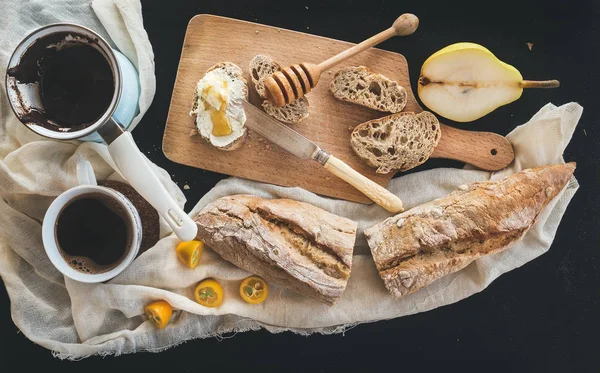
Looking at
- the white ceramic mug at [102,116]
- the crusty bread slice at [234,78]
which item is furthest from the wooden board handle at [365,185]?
the white ceramic mug at [102,116]

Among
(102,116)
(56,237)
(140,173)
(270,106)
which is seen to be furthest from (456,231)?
(56,237)

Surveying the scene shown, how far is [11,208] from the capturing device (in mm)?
2029

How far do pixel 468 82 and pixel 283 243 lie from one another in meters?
1.04

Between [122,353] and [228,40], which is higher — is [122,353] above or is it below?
below

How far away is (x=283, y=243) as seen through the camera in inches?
77.7

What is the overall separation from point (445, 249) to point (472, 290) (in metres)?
Result: 0.29

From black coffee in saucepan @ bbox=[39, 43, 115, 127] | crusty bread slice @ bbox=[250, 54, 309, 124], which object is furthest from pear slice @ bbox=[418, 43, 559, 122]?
black coffee in saucepan @ bbox=[39, 43, 115, 127]

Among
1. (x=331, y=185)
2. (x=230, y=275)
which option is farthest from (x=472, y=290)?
(x=230, y=275)

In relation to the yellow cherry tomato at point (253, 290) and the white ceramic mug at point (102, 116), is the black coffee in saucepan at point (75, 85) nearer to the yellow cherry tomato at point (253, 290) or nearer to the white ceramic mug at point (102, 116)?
the white ceramic mug at point (102, 116)

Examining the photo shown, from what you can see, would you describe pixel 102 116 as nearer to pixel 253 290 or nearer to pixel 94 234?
pixel 94 234

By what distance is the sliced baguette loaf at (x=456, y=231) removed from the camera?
6.53 ft

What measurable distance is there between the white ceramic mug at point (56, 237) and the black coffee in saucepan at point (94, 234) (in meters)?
0.02

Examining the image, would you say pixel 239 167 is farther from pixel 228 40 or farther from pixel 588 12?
pixel 588 12

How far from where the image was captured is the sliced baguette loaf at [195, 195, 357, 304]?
195 centimetres
